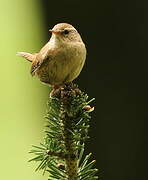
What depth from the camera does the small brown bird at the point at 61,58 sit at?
1680 mm

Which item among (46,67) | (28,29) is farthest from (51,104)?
(28,29)

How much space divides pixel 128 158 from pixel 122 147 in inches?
4.0

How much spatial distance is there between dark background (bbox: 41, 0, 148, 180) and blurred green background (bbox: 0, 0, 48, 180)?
0.64 metres

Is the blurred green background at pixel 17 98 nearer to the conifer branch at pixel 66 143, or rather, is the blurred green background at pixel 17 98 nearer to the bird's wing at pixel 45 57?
the bird's wing at pixel 45 57

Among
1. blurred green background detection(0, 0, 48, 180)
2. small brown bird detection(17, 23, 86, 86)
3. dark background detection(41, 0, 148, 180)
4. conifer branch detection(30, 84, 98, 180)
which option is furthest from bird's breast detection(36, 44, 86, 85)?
blurred green background detection(0, 0, 48, 180)

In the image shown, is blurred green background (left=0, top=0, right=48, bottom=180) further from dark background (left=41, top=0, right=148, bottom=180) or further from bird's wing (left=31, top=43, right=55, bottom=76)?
bird's wing (left=31, top=43, right=55, bottom=76)

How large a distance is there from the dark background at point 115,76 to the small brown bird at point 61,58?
92 centimetres

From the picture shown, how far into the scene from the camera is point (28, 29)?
3359 mm

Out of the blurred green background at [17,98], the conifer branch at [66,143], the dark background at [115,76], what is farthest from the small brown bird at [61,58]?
the blurred green background at [17,98]

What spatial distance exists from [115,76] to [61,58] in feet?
3.97

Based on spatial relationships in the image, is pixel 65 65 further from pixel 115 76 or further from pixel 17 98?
pixel 17 98

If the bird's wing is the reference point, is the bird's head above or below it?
above

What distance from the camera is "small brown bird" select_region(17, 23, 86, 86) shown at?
5.51ft

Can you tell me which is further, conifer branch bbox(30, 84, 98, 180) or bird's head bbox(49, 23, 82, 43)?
bird's head bbox(49, 23, 82, 43)
